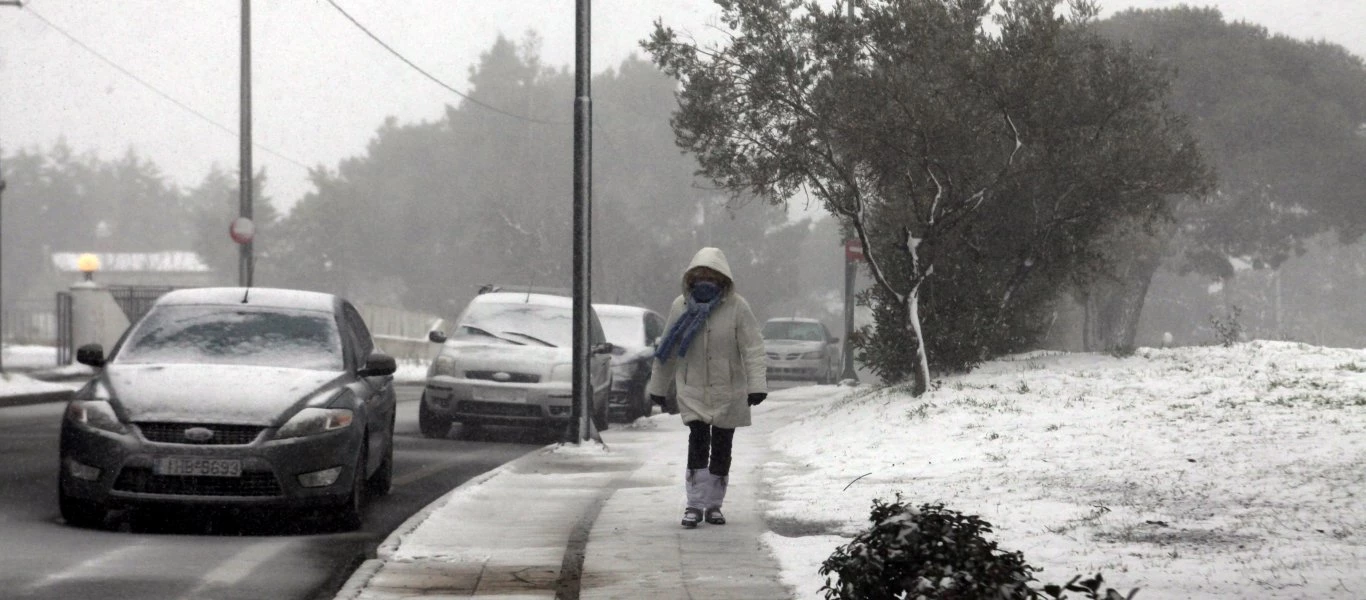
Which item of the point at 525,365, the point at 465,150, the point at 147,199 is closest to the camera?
the point at 525,365

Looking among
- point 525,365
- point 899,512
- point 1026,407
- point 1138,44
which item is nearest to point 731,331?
point 899,512

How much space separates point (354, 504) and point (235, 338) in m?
1.51

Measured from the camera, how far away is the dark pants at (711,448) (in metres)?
9.71

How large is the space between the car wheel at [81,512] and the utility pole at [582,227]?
6407 mm

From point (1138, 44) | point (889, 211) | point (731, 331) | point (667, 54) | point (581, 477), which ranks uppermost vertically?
point (1138, 44)

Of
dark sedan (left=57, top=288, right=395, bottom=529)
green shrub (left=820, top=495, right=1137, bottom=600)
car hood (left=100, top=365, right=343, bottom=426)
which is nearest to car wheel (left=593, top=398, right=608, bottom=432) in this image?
dark sedan (left=57, top=288, right=395, bottom=529)

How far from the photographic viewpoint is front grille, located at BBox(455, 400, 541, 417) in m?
18.0

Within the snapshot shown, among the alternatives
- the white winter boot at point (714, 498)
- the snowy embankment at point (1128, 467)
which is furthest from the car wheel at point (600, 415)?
the white winter boot at point (714, 498)

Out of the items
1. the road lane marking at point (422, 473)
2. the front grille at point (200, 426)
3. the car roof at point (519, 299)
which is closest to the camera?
the front grille at point (200, 426)

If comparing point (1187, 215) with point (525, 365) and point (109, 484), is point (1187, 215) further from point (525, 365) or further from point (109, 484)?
point (109, 484)

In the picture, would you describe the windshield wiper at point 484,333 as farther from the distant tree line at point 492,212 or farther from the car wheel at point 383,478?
the distant tree line at point 492,212

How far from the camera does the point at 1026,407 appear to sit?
1492 cm

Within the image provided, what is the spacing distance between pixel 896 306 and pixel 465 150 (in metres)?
66.2

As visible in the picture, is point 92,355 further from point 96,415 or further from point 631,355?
point 631,355
